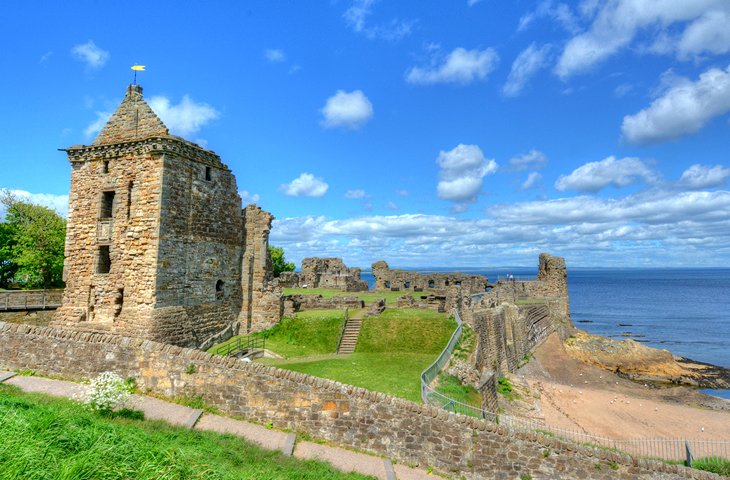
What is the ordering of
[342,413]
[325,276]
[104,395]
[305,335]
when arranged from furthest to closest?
[325,276] < [305,335] < [342,413] < [104,395]

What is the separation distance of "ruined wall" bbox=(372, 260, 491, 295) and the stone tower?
29287mm

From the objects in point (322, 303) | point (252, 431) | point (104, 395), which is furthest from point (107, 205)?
point (252, 431)

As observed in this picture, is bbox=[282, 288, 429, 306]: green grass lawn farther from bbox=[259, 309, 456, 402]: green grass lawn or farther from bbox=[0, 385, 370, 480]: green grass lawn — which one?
bbox=[0, 385, 370, 480]: green grass lawn

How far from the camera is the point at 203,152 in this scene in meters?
21.2

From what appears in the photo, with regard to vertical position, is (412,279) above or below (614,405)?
above

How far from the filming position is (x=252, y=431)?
11453 mm

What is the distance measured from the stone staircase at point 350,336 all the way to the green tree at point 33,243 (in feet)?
84.0

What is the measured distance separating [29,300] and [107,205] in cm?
893

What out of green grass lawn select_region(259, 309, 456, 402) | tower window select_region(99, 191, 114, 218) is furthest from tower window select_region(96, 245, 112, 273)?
green grass lawn select_region(259, 309, 456, 402)

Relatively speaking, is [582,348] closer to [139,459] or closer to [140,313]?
[140,313]

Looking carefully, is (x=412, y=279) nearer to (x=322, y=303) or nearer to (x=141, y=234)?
(x=322, y=303)

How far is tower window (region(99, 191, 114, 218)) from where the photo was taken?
66.0ft

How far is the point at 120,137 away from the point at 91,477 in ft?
60.9

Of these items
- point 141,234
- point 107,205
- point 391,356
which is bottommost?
point 391,356
